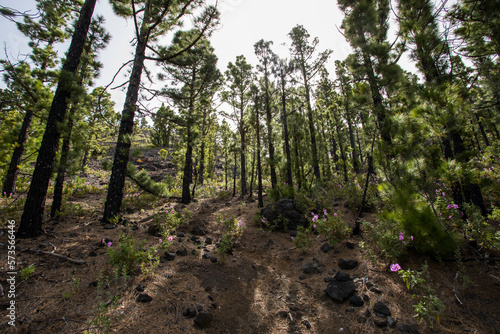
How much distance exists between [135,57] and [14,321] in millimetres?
6906

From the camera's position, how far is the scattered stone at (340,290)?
3.41 meters

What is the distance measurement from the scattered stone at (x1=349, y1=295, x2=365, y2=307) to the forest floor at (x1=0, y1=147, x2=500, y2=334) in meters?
0.06

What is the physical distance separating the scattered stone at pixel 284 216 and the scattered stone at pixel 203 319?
4354 millimetres

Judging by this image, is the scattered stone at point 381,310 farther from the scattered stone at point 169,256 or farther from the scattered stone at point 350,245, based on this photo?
the scattered stone at point 169,256

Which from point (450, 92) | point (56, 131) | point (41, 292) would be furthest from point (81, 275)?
point (450, 92)

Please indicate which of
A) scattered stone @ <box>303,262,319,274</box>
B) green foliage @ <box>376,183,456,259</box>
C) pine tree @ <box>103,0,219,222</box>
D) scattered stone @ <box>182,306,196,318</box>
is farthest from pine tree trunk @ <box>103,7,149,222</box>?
green foliage @ <box>376,183,456,259</box>

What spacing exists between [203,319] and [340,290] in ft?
8.02

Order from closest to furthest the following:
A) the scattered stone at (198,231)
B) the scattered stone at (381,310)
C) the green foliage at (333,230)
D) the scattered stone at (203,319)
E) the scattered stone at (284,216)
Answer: the scattered stone at (203,319), the scattered stone at (381,310), the green foliage at (333,230), the scattered stone at (198,231), the scattered stone at (284,216)

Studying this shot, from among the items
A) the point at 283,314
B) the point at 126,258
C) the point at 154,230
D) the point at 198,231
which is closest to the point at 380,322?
the point at 283,314

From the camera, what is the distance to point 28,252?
3.53 meters

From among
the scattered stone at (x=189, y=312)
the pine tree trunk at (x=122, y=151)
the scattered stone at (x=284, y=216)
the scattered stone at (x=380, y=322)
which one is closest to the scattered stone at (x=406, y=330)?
the scattered stone at (x=380, y=322)

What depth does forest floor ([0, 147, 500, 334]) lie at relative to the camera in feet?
8.18

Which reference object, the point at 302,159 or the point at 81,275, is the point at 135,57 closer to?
the point at 81,275

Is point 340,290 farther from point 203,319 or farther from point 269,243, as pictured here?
point 269,243
